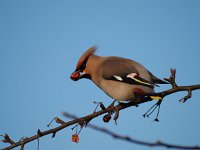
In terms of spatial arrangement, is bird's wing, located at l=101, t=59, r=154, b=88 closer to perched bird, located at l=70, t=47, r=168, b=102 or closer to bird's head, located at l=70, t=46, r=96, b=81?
perched bird, located at l=70, t=47, r=168, b=102

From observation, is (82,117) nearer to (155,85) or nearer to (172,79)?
(172,79)

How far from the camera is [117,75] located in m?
3.16

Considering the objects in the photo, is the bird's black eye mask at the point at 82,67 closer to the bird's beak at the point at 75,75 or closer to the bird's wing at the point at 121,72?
the bird's beak at the point at 75,75

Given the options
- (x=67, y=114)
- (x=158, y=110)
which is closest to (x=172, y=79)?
(x=158, y=110)

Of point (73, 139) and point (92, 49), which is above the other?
point (92, 49)

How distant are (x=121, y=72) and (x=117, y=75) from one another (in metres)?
0.05

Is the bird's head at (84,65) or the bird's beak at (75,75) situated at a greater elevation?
the bird's head at (84,65)

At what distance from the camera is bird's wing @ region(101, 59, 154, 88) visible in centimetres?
290

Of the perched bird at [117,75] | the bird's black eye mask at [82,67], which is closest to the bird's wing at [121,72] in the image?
the perched bird at [117,75]

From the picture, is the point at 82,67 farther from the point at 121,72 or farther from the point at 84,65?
the point at 121,72

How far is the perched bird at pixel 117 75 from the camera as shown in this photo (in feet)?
9.50

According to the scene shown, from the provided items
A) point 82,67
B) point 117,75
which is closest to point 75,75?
point 82,67

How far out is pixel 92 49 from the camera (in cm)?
360

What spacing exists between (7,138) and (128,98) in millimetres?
1186
